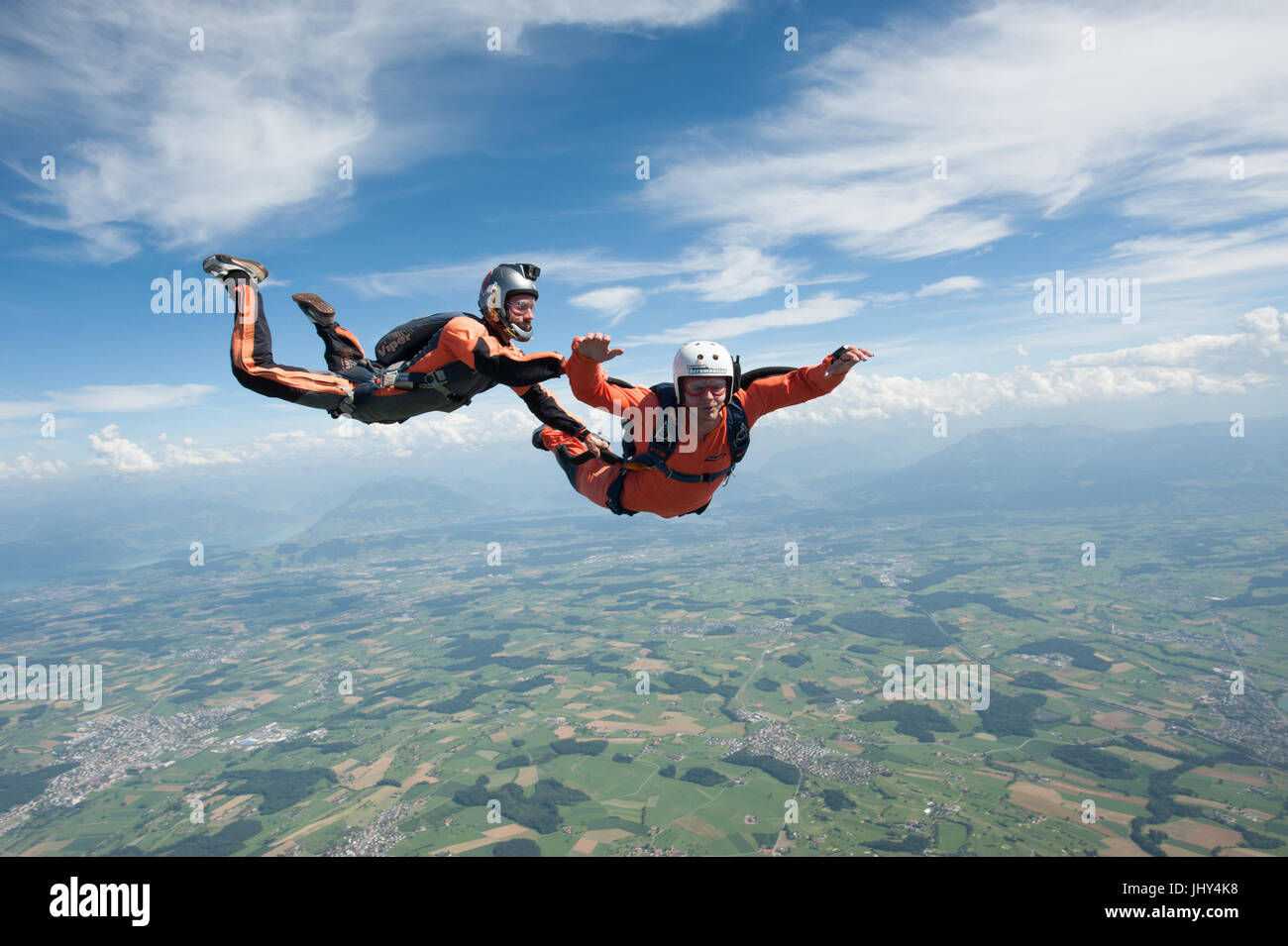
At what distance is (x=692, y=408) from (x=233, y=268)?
526cm

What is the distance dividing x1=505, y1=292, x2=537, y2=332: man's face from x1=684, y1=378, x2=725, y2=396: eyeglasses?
193 cm

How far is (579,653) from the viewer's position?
117500 mm

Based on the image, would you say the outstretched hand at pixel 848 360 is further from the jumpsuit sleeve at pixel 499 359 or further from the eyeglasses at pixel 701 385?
the jumpsuit sleeve at pixel 499 359

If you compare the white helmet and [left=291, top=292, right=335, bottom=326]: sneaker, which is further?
[left=291, top=292, right=335, bottom=326]: sneaker

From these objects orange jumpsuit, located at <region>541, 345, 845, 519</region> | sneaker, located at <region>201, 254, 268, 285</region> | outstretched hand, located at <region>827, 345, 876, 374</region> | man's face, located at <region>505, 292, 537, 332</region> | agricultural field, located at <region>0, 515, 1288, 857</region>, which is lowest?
agricultural field, located at <region>0, 515, 1288, 857</region>

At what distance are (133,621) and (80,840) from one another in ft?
517

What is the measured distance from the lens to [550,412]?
7.39 metres

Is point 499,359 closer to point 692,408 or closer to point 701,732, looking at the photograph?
point 692,408

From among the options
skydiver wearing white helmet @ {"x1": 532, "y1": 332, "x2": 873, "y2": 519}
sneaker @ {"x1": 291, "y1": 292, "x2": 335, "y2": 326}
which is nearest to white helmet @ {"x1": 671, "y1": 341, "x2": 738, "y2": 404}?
skydiver wearing white helmet @ {"x1": 532, "y1": 332, "x2": 873, "y2": 519}

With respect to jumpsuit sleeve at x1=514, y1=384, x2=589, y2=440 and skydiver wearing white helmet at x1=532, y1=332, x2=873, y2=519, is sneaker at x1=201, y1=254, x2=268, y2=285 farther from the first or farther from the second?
skydiver wearing white helmet at x1=532, y1=332, x2=873, y2=519

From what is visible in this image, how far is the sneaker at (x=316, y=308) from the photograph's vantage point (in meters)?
7.12

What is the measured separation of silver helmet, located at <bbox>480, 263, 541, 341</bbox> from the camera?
20.7ft
